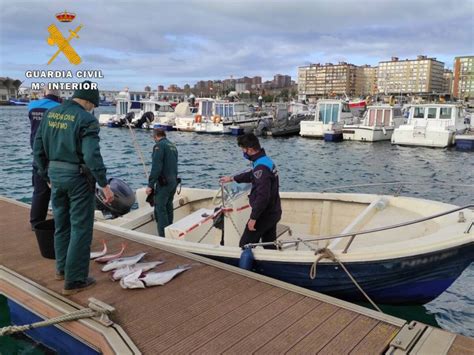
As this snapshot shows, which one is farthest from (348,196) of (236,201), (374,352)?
(374,352)

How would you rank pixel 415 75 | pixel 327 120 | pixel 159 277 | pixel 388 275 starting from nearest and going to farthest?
pixel 159 277
pixel 388 275
pixel 327 120
pixel 415 75

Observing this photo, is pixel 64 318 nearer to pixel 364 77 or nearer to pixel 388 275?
pixel 388 275

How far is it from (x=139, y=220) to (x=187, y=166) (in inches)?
593

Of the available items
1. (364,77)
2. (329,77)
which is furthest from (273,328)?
(364,77)

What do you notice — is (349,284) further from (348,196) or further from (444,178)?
(444,178)

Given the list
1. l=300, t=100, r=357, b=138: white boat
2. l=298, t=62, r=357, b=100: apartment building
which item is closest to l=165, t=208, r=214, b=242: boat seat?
l=300, t=100, r=357, b=138: white boat

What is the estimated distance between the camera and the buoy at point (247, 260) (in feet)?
16.3

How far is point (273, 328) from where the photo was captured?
3553mm

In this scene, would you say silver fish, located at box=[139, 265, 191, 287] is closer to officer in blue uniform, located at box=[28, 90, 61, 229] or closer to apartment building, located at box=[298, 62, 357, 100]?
officer in blue uniform, located at box=[28, 90, 61, 229]

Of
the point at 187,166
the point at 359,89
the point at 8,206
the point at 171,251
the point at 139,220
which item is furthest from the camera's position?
the point at 359,89

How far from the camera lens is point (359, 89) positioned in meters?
164

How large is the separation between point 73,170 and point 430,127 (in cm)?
Answer: 2837

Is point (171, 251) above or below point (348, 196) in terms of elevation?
below

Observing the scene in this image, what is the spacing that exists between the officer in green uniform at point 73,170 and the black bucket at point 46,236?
832mm
